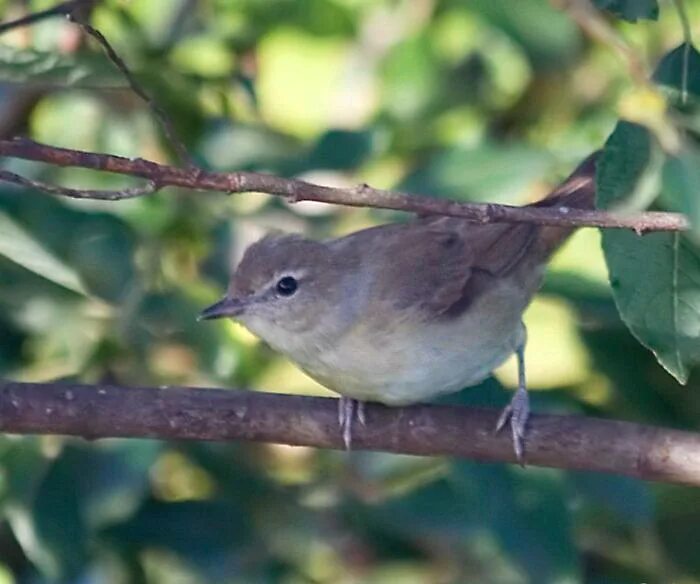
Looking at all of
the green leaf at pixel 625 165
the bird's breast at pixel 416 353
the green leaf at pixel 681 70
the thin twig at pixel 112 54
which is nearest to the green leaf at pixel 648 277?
the green leaf at pixel 625 165

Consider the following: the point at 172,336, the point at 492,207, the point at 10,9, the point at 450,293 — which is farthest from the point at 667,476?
the point at 10,9

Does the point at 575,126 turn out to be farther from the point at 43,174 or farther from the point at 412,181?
the point at 43,174

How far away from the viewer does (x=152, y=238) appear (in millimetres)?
3477

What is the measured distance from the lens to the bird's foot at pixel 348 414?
107 inches

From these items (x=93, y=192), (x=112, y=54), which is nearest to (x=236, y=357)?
(x=112, y=54)

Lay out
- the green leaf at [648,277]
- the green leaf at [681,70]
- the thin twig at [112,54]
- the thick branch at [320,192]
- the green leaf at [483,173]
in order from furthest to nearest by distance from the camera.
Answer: the green leaf at [483,173]
the green leaf at [681,70]
the green leaf at [648,277]
the thin twig at [112,54]
the thick branch at [320,192]

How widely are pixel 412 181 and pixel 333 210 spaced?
532 millimetres

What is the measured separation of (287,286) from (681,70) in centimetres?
133

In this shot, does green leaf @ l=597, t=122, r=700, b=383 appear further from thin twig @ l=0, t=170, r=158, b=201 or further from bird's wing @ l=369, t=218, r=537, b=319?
bird's wing @ l=369, t=218, r=537, b=319

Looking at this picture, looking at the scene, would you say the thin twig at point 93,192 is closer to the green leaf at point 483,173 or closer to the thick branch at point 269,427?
the thick branch at point 269,427

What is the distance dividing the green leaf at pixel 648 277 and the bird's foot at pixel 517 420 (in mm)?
418

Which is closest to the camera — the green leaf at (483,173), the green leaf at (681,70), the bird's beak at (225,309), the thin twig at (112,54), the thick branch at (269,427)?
the thin twig at (112,54)

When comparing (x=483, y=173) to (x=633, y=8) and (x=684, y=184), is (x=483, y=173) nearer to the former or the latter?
(x=633, y=8)

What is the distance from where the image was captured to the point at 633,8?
2.32 meters
